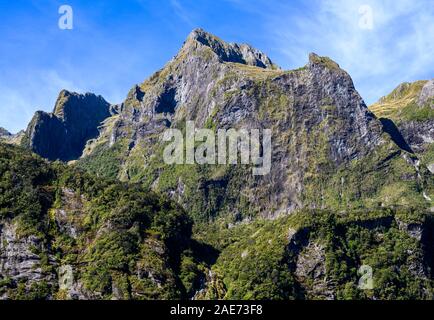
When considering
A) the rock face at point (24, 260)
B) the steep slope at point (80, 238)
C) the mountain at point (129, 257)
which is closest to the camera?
the steep slope at point (80, 238)

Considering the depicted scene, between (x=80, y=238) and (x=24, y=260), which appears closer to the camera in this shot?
(x=24, y=260)

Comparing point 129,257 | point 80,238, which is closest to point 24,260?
point 80,238

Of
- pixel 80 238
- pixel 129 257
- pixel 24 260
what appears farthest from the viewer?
pixel 80 238

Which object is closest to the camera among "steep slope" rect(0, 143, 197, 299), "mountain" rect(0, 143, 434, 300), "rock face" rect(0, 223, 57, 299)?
"steep slope" rect(0, 143, 197, 299)

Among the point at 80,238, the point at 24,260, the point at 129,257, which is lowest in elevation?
the point at 24,260

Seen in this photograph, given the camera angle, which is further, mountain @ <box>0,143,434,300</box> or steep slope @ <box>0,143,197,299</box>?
mountain @ <box>0,143,434,300</box>

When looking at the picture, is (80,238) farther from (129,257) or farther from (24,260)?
(129,257)

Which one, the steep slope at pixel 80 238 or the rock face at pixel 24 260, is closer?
the steep slope at pixel 80 238

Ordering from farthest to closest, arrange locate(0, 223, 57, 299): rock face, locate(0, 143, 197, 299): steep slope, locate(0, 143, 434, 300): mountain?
1. locate(0, 143, 434, 300): mountain
2. locate(0, 223, 57, 299): rock face
3. locate(0, 143, 197, 299): steep slope
